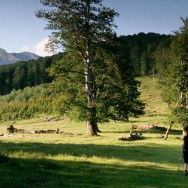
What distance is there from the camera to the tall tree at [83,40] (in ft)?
155

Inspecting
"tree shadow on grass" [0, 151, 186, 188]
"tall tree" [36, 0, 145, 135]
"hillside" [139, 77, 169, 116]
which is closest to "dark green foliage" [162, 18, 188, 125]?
"tall tree" [36, 0, 145, 135]

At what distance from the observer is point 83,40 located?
48281 mm

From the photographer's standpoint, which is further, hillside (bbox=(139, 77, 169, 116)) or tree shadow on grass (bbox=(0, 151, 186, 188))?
hillside (bbox=(139, 77, 169, 116))

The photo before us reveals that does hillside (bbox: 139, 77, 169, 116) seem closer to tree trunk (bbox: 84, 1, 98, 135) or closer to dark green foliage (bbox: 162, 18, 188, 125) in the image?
dark green foliage (bbox: 162, 18, 188, 125)

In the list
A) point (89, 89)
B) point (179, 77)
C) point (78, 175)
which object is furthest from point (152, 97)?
point (78, 175)

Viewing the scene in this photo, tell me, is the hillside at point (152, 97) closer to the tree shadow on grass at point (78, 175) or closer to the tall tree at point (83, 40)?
the tall tree at point (83, 40)

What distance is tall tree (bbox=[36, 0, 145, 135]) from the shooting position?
4728 cm

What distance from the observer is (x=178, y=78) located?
49562 millimetres

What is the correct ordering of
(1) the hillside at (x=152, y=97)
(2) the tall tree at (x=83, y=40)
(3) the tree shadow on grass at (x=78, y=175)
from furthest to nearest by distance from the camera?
1. (1) the hillside at (x=152, y=97)
2. (2) the tall tree at (x=83, y=40)
3. (3) the tree shadow on grass at (x=78, y=175)

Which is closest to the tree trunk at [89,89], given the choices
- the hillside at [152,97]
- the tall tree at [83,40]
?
the tall tree at [83,40]

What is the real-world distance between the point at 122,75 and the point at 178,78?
773cm

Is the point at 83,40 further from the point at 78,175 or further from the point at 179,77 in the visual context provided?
the point at 78,175

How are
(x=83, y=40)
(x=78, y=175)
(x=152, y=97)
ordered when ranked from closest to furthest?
(x=78, y=175), (x=83, y=40), (x=152, y=97)

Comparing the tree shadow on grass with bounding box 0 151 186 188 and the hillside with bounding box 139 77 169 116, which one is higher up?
the hillside with bounding box 139 77 169 116
